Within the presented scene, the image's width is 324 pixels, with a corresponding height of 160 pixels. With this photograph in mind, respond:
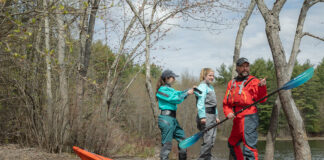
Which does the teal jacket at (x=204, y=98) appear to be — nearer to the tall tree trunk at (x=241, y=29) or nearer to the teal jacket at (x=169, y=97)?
the teal jacket at (x=169, y=97)

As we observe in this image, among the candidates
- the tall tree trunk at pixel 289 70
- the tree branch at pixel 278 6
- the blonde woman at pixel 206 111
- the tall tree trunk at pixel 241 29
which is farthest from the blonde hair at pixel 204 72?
the tall tree trunk at pixel 241 29

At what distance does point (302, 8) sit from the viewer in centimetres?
523

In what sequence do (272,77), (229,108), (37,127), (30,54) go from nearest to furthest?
(229,108), (37,127), (30,54), (272,77)

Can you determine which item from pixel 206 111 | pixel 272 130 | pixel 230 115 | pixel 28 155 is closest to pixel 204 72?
pixel 206 111

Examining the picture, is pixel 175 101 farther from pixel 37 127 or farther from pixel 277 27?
pixel 37 127

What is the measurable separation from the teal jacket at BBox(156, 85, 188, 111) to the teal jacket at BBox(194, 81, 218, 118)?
221 millimetres

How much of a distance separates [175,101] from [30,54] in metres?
4.09

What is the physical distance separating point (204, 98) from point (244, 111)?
552mm

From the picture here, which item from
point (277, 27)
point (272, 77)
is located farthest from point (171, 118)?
point (272, 77)

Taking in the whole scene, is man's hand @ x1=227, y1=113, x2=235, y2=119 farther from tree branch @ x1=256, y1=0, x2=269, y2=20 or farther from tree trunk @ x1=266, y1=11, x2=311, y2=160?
tree branch @ x1=256, y1=0, x2=269, y2=20

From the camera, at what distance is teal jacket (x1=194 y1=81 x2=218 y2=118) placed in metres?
3.96

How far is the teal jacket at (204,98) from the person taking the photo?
396 centimetres

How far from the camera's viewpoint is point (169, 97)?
4109 mm

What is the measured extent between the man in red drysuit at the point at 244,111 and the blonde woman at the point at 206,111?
8.3 inches
